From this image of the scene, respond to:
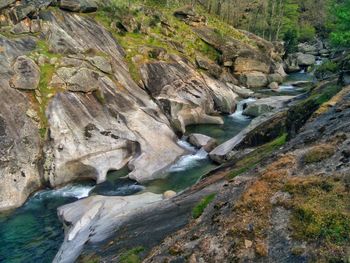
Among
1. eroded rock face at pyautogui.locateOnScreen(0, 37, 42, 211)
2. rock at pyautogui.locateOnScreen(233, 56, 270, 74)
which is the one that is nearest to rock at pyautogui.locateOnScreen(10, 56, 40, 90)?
eroded rock face at pyautogui.locateOnScreen(0, 37, 42, 211)

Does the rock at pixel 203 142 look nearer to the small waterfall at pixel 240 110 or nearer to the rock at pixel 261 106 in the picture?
the small waterfall at pixel 240 110

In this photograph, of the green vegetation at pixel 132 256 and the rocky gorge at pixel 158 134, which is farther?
the green vegetation at pixel 132 256

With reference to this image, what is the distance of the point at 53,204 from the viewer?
31.0 m

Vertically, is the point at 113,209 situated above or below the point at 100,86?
below

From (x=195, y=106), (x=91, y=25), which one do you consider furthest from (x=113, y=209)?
(x=91, y=25)

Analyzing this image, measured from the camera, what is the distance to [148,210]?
21516 mm

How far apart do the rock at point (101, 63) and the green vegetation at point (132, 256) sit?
30494mm

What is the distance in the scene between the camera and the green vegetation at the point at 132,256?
15180 mm

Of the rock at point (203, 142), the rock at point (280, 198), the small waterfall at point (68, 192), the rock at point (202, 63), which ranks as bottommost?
the small waterfall at point (68, 192)

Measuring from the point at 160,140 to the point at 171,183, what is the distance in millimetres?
7072

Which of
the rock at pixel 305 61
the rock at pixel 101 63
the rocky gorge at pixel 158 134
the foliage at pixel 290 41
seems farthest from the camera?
the foliage at pixel 290 41

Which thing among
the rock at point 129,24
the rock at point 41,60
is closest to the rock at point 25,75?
the rock at point 41,60

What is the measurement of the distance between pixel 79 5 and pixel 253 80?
109 ft

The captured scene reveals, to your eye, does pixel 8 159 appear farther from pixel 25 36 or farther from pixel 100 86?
pixel 25 36
